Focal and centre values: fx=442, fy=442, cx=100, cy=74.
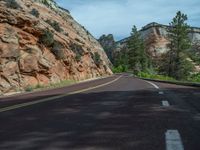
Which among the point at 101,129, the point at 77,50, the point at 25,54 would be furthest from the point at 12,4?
the point at 101,129

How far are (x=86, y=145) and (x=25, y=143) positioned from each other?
97cm

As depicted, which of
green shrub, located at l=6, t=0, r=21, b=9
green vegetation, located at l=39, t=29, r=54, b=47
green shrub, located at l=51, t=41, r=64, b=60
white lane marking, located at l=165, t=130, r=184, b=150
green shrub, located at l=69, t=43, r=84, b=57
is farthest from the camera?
green shrub, located at l=69, t=43, r=84, b=57

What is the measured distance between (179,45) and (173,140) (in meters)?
91.0

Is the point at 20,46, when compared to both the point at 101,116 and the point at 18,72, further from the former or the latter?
the point at 101,116

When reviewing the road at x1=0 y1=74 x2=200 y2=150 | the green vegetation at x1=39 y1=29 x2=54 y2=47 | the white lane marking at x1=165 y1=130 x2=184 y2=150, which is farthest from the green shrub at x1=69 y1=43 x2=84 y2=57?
the white lane marking at x1=165 y1=130 x2=184 y2=150

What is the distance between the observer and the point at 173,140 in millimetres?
6988

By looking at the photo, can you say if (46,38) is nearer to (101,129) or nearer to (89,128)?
(89,128)

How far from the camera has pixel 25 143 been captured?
686 centimetres

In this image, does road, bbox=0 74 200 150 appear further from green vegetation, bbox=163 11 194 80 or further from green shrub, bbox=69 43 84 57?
green vegetation, bbox=163 11 194 80

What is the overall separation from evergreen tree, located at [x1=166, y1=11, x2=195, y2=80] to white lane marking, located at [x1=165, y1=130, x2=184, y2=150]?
285 ft

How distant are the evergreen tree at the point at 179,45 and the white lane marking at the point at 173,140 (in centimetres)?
8672

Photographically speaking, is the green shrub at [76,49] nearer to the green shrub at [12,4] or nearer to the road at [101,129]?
the green shrub at [12,4]

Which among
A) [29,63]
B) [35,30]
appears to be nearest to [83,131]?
[29,63]

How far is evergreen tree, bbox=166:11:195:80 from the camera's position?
9344cm
